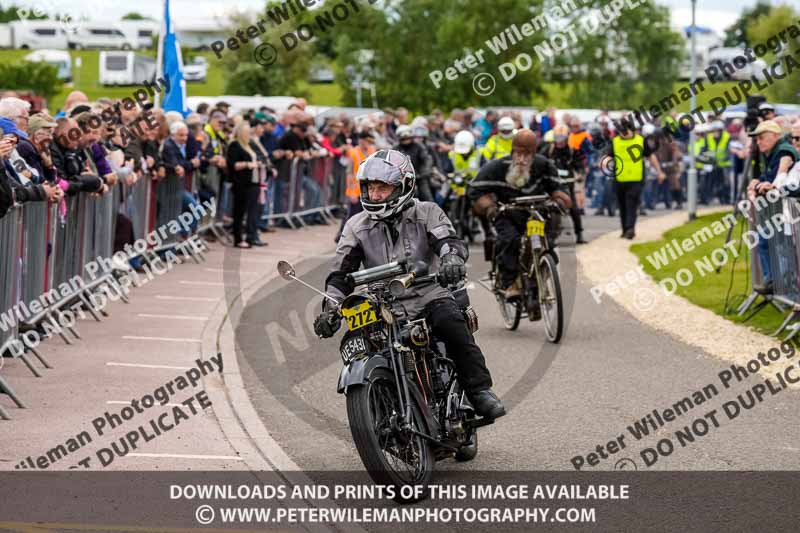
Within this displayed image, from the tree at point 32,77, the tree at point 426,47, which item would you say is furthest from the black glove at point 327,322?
the tree at point 426,47

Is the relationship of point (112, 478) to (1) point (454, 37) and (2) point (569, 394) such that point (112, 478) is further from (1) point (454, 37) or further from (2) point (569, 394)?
(1) point (454, 37)

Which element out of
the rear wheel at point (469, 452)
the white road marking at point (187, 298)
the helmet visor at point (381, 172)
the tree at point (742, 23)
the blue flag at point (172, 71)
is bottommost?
the white road marking at point (187, 298)

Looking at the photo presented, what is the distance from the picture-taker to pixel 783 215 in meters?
12.7

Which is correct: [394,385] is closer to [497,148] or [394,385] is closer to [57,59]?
[497,148]

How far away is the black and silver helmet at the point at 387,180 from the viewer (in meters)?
7.62

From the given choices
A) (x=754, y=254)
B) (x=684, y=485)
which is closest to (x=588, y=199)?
(x=754, y=254)

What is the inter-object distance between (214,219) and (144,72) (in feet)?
149

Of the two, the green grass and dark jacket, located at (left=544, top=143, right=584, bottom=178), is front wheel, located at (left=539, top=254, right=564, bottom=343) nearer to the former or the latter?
the green grass

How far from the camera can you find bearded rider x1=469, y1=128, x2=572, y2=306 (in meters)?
13.4

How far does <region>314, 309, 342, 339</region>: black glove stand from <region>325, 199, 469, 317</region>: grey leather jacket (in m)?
0.44

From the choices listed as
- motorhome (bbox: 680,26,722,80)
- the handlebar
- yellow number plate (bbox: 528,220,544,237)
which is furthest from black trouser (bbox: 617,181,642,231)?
motorhome (bbox: 680,26,722,80)

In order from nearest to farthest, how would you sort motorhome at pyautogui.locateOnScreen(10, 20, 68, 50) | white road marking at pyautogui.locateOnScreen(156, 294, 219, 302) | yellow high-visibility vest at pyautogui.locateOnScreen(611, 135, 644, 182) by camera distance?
1. white road marking at pyautogui.locateOnScreen(156, 294, 219, 302)
2. yellow high-visibility vest at pyautogui.locateOnScreen(611, 135, 644, 182)
3. motorhome at pyautogui.locateOnScreen(10, 20, 68, 50)

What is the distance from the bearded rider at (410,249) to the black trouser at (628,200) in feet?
56.2

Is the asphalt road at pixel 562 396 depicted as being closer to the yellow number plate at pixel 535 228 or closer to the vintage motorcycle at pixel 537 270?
the vintage motorcycle at pixel 537 270
